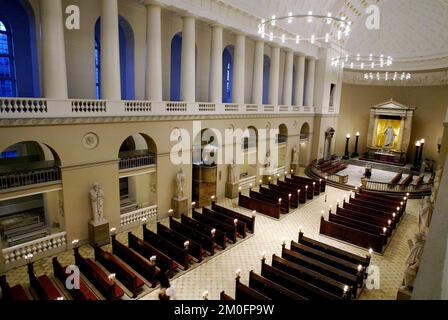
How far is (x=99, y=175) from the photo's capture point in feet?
39.0

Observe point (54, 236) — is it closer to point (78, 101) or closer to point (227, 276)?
point (78, 101)

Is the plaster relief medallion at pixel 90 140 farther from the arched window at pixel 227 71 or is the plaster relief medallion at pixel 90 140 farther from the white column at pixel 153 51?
the arched window at pixel 227 71

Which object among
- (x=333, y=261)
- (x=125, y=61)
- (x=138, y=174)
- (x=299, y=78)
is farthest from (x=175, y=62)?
(x=333, y=261)

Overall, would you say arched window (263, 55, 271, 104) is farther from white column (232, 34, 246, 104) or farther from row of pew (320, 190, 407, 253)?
row of pew (320, 190, 407, 253)

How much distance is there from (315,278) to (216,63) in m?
12.2

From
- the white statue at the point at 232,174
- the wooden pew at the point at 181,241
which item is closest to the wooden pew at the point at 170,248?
the wooden pew at the point at 181,241

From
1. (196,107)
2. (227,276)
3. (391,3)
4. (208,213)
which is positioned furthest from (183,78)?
(391,3)

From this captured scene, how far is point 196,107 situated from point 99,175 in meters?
6.02

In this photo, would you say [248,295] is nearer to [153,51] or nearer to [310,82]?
[153,51]

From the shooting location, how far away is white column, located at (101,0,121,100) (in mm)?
11680

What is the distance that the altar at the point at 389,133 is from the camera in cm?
2677

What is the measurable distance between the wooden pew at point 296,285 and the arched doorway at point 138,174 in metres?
7.20

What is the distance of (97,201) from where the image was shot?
38.1 feet

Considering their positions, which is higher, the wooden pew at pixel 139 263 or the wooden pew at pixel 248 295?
the wooden pew at pixel 248 295
